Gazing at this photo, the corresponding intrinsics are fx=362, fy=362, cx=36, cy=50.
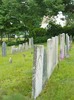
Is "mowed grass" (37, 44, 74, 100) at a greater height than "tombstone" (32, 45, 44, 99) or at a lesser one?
lesser

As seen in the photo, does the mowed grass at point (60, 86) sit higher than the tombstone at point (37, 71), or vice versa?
the tombstone at point (37, 71)

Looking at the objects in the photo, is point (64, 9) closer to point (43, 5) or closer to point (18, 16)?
point (43, 5)

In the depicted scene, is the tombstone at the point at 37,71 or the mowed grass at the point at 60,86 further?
the mowed grass at the point at 60,86

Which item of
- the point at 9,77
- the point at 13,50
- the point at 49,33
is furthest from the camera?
the point at 49,33

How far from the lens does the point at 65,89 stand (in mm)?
8531

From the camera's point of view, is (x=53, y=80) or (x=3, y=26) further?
(x=3, y=26)

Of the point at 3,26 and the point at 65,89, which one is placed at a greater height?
the point at 65,89

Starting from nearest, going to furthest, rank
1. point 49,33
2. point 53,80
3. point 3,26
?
point 53,80
point 49,33
point 3,26

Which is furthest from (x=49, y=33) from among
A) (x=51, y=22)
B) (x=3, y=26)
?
(x=3, y=26)

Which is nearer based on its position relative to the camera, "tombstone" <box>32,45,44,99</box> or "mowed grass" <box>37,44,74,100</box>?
"tombstone" <box>32,45,44,99</box>

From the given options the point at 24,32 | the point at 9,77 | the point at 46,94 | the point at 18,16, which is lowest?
the point at 24,32

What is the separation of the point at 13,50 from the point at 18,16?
14.1 meters

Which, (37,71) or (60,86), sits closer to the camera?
(37,71)

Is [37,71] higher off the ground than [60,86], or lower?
higher
